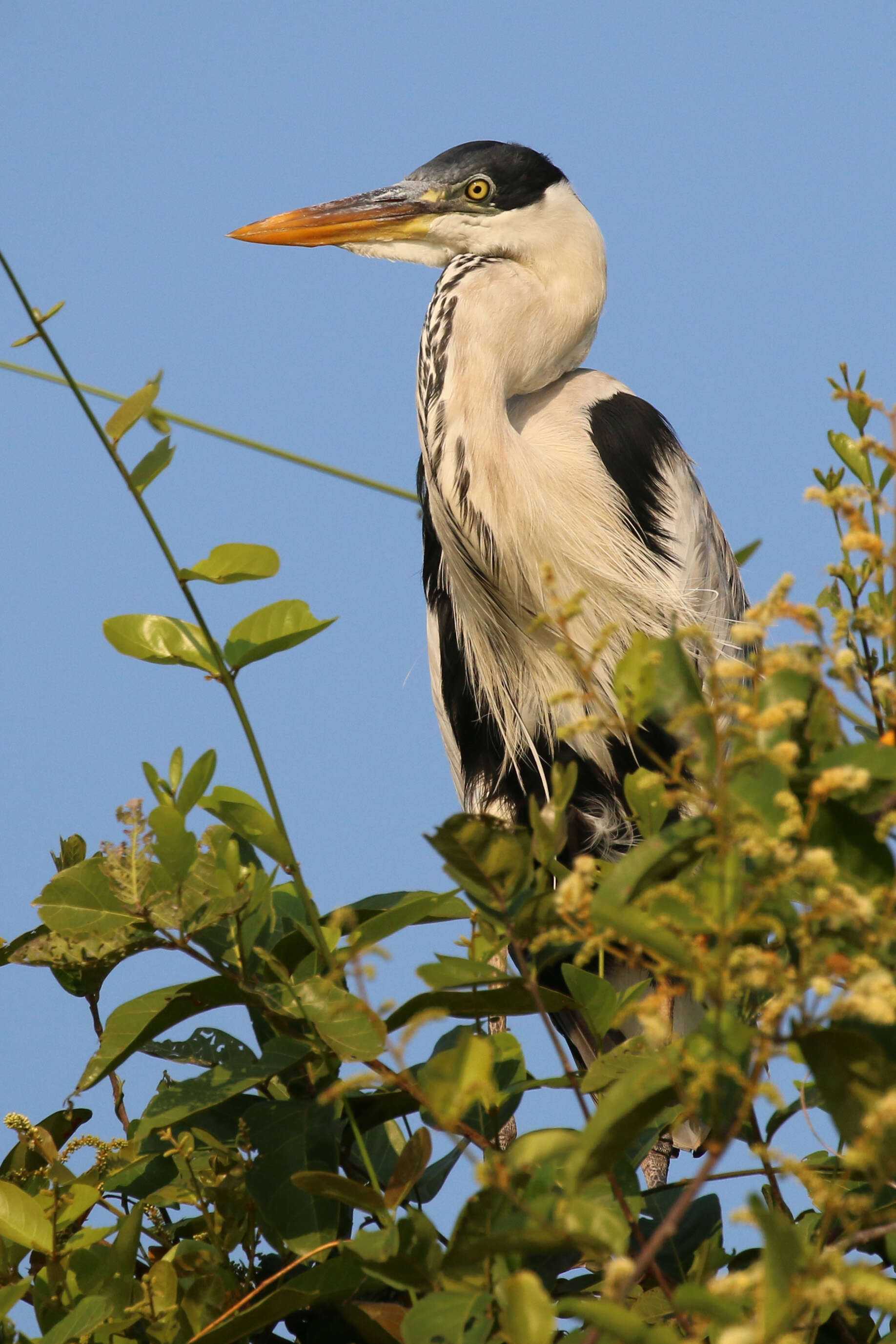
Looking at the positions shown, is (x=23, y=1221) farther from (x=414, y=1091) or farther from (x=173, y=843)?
(x=414, y=1091)

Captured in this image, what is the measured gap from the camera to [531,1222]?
0.54 metres

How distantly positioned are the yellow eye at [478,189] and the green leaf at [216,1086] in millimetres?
1833

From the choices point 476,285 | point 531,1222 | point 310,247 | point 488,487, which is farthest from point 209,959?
point 310,247

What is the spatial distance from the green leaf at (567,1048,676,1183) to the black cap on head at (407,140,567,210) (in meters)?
2.09

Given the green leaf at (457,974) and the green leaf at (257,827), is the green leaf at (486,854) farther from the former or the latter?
the green leaf at (257,827)

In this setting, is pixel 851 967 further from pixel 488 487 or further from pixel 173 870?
pixel 488 487

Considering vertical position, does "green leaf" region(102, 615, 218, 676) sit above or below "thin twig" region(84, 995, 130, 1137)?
above

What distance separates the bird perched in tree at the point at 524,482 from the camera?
2.04 metres

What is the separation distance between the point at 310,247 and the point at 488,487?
67 cm

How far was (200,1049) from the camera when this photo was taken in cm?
98

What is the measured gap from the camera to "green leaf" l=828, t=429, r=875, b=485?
107 centimetres

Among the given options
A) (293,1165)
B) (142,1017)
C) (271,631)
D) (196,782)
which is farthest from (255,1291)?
(271,631)

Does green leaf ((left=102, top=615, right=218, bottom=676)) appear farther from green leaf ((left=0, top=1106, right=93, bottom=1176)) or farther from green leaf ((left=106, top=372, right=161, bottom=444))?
green leaf ((left=0, top=1106, right=93, bottom=1176))

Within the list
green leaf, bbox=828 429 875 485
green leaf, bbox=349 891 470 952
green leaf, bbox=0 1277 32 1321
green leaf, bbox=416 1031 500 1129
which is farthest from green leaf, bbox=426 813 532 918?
green leaf, bbox=828 429 875 485
